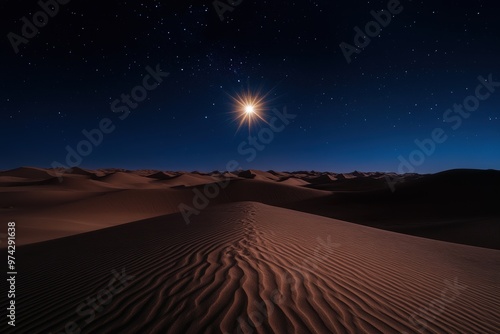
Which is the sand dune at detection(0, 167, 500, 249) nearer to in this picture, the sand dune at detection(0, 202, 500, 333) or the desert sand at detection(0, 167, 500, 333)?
the desert sand at detection(0, 167, 500, 333)

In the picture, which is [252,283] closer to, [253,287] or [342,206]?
[253,287]

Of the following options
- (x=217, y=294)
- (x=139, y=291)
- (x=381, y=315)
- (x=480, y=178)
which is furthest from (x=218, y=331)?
(x=480, y=178)

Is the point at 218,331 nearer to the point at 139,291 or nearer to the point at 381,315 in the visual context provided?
the point at 139,291

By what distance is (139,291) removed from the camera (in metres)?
3.71

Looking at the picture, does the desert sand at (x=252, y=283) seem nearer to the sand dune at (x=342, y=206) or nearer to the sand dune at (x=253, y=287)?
the sand dune at (x=253, y=287)

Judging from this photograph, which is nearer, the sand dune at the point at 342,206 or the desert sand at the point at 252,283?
the desert sand at the point at 252,283

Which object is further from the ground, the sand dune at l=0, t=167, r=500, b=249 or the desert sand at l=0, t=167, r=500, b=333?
the sand dune at l=0, t=167, r=500, b=249

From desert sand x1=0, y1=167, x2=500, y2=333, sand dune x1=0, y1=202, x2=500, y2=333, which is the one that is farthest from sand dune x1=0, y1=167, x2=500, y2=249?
sand dune x1=0, y1=202, x2=500, y2=333

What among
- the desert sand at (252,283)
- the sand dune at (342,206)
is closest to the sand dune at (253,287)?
the desert sand at (252,283)

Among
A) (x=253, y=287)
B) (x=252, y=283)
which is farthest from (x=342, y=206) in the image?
(x=253, y=287)

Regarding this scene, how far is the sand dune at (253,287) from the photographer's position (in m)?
3.05

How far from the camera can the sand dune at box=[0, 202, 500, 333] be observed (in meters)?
3.05

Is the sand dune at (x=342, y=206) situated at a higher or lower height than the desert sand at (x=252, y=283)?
higher

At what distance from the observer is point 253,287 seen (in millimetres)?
3646
